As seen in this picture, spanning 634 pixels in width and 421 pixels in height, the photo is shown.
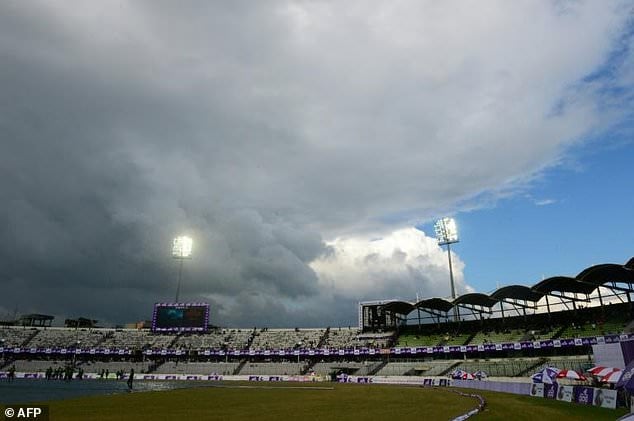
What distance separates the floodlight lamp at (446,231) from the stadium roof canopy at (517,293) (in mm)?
25495

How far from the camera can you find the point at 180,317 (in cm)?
10238

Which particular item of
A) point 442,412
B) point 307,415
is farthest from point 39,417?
point 442,412

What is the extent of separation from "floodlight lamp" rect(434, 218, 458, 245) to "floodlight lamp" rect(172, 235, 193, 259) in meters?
65.5

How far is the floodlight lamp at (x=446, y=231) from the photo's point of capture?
10162 centimetres

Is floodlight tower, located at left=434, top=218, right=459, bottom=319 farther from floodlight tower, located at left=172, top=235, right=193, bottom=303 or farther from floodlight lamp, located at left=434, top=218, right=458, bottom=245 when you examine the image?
floodlight tower, located at left=172, top=235, right=193, bottom=303

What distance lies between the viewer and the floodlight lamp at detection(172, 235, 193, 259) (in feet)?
384

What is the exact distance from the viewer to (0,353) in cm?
9912

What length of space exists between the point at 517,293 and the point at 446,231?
95.6 feet

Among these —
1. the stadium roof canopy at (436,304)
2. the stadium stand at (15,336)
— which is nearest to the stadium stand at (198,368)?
the stadium stand at (15,336)

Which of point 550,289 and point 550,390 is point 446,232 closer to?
point 550,289

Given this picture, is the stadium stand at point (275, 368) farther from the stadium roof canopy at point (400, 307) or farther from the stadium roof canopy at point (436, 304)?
the stadium roof canopy at point (436, 304)

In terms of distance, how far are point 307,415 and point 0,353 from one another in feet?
348
